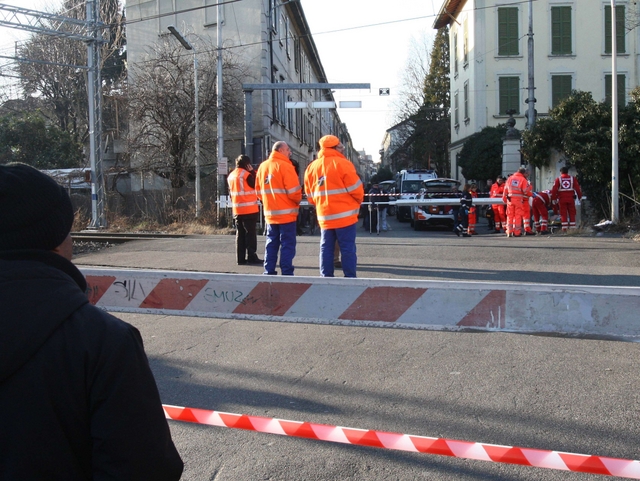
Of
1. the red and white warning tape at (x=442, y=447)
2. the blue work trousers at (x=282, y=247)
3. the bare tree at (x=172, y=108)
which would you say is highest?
the bare tree at (x=172, y=108)

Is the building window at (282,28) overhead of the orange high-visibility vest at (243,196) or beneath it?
overhead

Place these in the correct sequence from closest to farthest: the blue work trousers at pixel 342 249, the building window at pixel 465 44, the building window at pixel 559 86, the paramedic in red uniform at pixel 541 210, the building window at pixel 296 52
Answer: the blue work trousers at pixel 342 249 → the paramedic in red uniform at pixel 541 210 → the building window at pixel 559 86 → the building window at pixel 465 44 → the building window at pixel 296 52

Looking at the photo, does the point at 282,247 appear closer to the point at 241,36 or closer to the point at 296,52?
the point at 241,36

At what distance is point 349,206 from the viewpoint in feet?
24.7

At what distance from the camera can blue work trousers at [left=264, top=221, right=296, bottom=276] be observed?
325 inches

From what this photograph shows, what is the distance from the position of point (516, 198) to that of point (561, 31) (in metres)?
22.2

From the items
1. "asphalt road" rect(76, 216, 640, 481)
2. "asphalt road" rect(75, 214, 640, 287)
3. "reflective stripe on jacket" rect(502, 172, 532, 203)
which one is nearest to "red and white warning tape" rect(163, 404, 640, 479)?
"asphalt road" rect(76, 216, 640, 481)

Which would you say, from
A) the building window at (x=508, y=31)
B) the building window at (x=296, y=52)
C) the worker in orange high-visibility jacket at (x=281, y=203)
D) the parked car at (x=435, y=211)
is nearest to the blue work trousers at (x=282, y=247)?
the worker in orange high-visibility jacket at (x=281, y=203)

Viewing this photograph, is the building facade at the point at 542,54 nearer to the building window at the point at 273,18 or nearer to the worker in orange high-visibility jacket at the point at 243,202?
the building window at the point at 273,18

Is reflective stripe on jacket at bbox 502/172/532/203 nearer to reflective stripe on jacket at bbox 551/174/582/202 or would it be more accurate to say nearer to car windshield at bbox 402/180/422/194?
reflective stripe on jacket at bbox 551/174/582/202

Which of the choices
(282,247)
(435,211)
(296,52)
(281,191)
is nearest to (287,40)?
(296,52)

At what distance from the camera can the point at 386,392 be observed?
439 centimetres

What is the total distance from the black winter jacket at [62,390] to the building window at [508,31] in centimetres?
3572

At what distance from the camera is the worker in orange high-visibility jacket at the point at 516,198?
1530 centimetres
